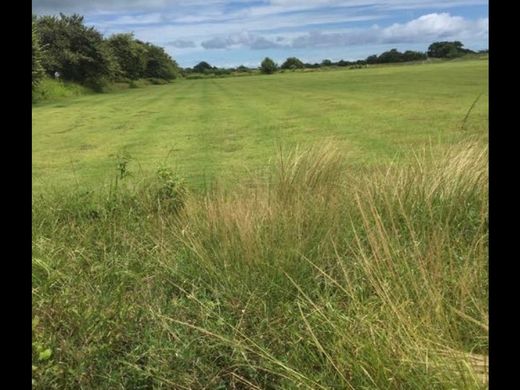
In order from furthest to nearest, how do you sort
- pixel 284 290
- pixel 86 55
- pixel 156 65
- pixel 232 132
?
pixel 86 55 < pixel 156 65 < pixel 232 132 < pixel 284 290

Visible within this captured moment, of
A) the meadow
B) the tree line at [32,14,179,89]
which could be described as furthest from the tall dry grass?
the tree line at [32,14,179,89]

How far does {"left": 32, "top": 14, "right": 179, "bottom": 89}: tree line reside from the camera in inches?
1508

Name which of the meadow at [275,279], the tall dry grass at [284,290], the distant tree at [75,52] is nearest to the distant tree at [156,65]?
the distant tree at [75,52]

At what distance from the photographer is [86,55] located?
4034cm

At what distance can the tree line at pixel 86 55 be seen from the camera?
3831cm

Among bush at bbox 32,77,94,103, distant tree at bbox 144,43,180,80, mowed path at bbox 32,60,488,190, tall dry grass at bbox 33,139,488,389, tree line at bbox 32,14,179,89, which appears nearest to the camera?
tall dry grass at bbox 33,139,488,389

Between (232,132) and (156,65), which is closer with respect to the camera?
(232,132)

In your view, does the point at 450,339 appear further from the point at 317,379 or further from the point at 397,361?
the point at 317,379

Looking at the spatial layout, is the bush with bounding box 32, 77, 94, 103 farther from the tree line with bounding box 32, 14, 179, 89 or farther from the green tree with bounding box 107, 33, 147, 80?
the green tree with bounding box 107, 33, 147, 80

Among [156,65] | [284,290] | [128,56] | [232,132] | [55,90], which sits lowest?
[284,290]

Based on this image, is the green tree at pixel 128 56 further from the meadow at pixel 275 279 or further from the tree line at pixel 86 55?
the meadow at pixel 275 279

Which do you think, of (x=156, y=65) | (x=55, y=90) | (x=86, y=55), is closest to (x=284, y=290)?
(x=55, y=90)

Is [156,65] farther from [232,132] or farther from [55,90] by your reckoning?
[232,132]
